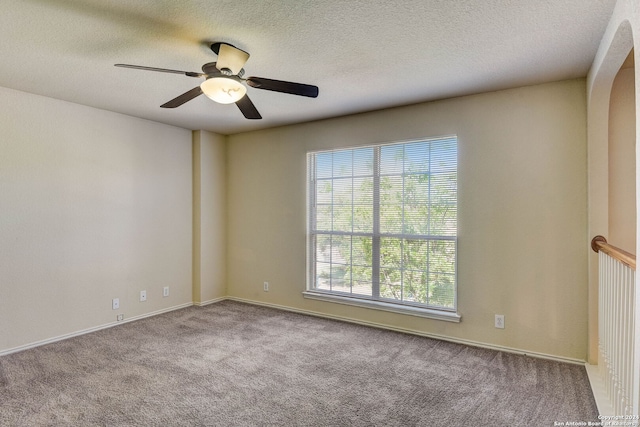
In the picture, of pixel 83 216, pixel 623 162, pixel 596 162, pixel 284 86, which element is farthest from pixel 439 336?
pixel 83 216

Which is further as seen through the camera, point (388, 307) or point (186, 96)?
point (388, 307)

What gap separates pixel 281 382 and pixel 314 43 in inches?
98.1

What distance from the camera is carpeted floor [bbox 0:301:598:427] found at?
2.28 meters

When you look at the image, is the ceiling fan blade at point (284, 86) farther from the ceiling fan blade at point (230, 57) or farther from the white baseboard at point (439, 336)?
the white baseboard at point (439, 336)

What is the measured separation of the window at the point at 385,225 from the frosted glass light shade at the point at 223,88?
211cm

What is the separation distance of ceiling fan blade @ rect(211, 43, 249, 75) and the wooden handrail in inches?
98.1

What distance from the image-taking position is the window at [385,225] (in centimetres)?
367

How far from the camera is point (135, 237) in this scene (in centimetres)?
434

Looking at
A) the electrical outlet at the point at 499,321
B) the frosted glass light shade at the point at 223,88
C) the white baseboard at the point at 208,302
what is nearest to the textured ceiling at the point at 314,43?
the frosted glass light shade at the point at 223,88

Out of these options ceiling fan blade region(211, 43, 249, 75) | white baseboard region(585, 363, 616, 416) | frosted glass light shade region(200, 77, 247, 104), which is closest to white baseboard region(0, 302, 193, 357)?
frosted glass light shade region(200, 77, 247, 104)

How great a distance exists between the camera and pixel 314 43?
2.43 metres

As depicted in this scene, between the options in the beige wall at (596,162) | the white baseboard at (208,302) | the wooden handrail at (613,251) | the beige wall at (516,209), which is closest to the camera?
the wooden handrail at (613,251)

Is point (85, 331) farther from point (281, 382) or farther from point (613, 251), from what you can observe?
point (613, 251)

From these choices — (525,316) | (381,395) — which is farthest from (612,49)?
(381,395)
